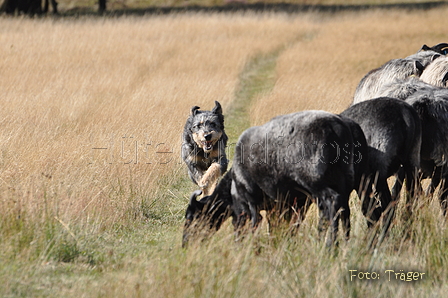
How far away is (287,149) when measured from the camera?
195 inches

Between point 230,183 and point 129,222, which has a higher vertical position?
point 230,183

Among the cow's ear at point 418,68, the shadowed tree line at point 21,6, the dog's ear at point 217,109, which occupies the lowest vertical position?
the shadowed tree line at point 21,6

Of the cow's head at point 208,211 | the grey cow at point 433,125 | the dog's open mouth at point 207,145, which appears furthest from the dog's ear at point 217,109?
the grey cow at point 433,125

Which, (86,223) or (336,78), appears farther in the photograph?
(336,78)

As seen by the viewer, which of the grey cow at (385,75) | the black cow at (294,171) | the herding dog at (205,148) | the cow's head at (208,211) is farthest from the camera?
the grey cow at (385,75)

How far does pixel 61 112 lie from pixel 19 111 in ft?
2.97

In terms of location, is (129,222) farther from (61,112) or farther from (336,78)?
(336,78)

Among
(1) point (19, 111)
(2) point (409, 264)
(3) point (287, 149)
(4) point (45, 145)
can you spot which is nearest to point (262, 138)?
(3) point (287, 149)

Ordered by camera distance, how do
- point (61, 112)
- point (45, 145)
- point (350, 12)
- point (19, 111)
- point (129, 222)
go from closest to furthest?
point (129, 222) < point (45, 145) < point (19, 111) < point (61, 112) < point (350, 12)

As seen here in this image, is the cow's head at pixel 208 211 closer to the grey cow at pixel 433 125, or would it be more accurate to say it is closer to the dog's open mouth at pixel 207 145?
the dog's open mouth at pixel 207 145

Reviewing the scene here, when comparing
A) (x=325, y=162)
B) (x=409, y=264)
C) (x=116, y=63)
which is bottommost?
(x=116, y=63)

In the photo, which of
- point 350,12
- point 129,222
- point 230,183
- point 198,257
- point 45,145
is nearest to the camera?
point 198,257

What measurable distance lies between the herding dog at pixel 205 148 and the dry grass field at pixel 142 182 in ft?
1.41

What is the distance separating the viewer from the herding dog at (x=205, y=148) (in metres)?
7.20
